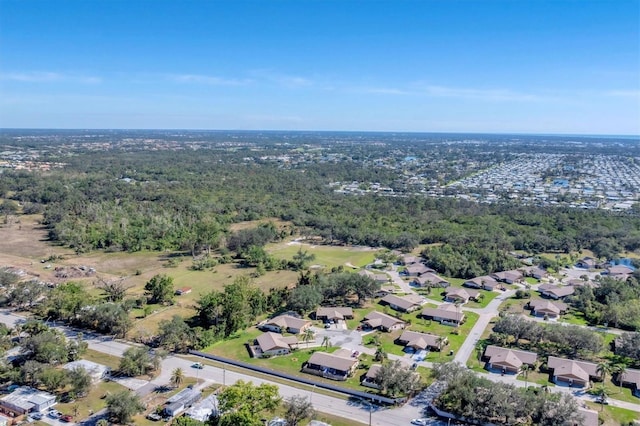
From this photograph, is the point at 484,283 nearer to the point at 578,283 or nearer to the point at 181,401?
the point at 578,283

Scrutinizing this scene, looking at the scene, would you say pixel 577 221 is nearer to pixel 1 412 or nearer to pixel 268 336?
pixel 268 336

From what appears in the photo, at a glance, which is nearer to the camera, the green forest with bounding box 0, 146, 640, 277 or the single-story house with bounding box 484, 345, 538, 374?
the single-story house with bounding box 484, 345, 538, 374

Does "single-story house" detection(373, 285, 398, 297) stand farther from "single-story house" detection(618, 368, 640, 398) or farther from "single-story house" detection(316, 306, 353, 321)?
"single-story house" detection(618, 368, 640, 398)

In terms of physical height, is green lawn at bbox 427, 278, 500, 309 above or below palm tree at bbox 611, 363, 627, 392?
below

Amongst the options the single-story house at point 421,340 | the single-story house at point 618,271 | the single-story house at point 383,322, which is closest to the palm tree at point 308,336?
the single-story house at point 383,322

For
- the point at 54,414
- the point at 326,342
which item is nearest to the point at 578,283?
the point at 326,342

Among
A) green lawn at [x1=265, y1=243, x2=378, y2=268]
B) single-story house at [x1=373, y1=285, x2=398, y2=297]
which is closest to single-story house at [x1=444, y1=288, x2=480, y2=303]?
single-story house at [x1=373, y1=285, x2=398, y2=297]

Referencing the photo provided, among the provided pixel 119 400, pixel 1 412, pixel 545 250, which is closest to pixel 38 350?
pixel 1 412
